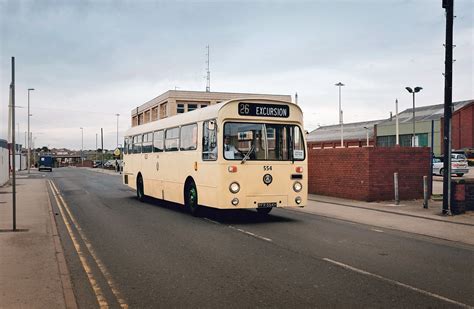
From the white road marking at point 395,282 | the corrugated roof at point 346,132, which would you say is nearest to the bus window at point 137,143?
the white road marking at point 395,282

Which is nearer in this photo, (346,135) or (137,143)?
(137,143)

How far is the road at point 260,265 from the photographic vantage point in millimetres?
6094

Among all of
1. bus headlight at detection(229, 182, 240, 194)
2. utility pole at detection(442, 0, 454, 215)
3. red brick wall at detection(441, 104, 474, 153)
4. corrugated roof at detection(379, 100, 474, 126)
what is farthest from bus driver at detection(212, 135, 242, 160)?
red brick wall at detection(441, 104, 474, 153)

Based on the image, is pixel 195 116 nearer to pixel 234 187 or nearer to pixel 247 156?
pixel 247 156

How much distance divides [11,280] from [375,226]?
29.3ft

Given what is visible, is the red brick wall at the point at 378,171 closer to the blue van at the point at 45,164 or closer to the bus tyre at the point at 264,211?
the bus tyre at the point at 264,211

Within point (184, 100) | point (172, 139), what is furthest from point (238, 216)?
point (184, 100)

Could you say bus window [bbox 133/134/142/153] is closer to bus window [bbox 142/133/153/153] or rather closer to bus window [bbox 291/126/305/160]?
bus window [bbox 142/133/153/153]

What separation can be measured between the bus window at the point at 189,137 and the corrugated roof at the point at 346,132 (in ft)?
192

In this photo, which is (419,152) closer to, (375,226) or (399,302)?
(375,226)

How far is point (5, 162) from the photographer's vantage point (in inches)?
1351

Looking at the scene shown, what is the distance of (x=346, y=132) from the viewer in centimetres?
7944

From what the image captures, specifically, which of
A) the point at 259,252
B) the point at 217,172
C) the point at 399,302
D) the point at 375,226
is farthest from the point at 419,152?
the point at 399,302

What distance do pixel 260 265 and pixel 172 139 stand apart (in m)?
9.06
